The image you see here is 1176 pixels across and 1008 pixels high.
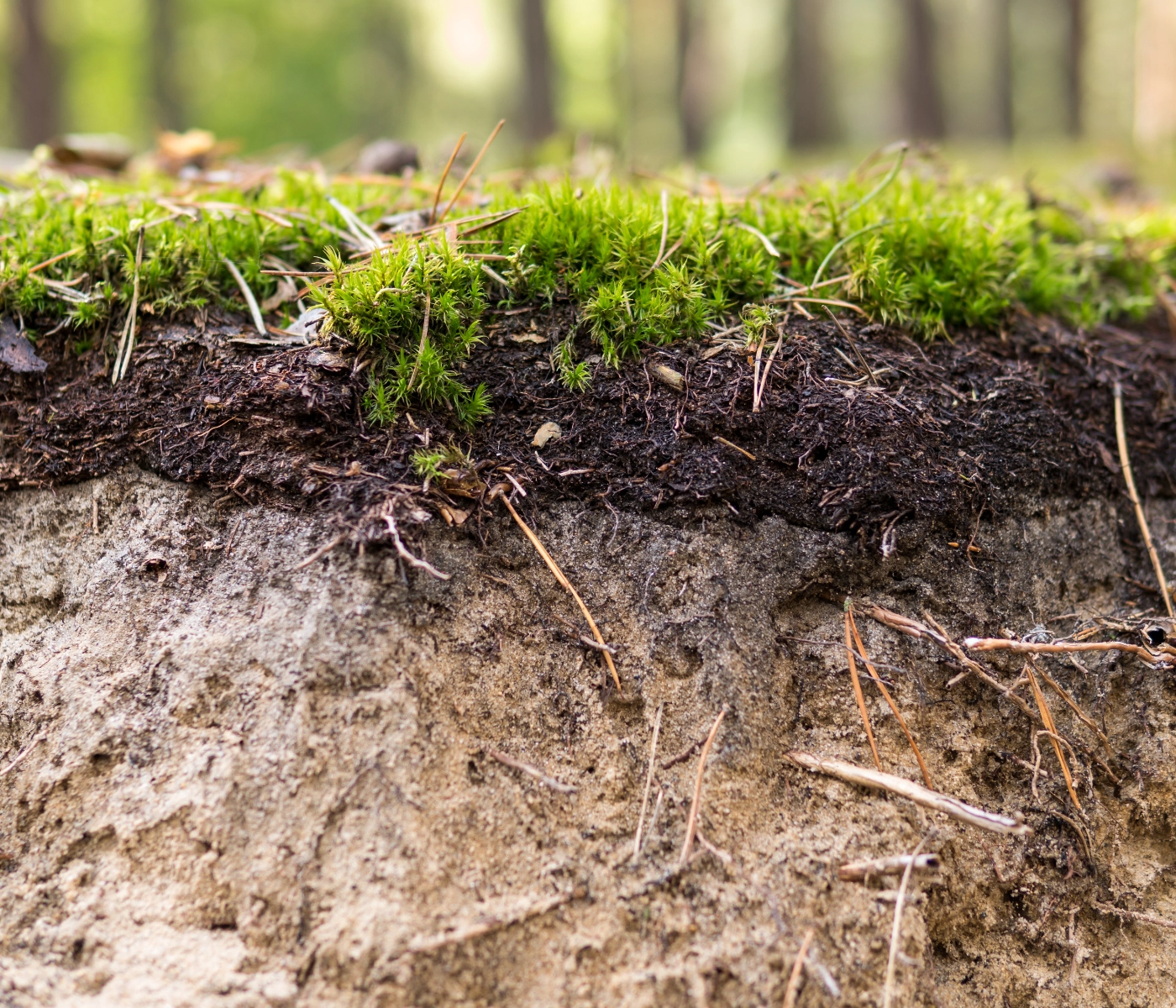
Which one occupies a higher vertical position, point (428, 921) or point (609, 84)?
point (609, 84)

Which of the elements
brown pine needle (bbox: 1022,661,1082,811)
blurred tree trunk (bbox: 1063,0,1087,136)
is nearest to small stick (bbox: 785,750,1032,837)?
brown pine needle (bbox: 1022,661,1082,811)

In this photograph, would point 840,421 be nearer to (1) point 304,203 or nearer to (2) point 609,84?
(1) point 304,203

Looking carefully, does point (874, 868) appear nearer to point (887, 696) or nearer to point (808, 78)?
point (887, 696)

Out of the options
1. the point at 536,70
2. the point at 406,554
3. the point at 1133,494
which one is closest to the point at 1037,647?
the point at 1133,494

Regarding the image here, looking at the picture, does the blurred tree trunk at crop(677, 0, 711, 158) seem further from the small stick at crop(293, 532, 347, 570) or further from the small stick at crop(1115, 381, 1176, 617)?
the small stick at crop(293, 532, 347, 570)

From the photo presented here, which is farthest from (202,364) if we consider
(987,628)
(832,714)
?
(987,628)

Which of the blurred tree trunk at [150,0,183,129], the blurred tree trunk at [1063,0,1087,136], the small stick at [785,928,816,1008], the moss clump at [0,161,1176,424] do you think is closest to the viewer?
the small stick at [785,928,816,1008]

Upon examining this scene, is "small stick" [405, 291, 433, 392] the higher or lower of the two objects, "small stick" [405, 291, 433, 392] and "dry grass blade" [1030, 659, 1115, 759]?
the higher
